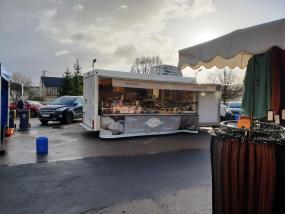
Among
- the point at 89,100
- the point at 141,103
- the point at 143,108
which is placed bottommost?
the point at 143,108

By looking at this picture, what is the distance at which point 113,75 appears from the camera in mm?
10766

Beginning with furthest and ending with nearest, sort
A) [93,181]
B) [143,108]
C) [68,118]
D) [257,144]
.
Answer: [68,118]
[143,108]
[93,181]
[257,144]

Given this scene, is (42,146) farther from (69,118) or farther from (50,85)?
(50,85)

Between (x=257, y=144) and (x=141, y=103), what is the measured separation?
9.42 metres

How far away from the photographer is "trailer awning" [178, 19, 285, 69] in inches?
106

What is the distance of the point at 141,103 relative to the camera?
1198 centimetres

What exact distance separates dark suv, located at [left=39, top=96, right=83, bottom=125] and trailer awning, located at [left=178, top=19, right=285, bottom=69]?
12.7 meters

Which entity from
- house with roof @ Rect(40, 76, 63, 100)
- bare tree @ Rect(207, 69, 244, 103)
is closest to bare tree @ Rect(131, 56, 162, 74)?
bare tree @ Rect(207, 69, 244, 103)

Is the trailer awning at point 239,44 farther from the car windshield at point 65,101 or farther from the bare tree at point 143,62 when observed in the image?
the bare tree at point 143,62

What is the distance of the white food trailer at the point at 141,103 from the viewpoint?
35.7ft

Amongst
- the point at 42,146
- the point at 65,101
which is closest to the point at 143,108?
the point at 42,146

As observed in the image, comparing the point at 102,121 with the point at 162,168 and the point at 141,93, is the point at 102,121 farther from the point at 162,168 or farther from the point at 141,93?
the point at 162,168

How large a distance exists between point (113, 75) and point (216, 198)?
8.30m

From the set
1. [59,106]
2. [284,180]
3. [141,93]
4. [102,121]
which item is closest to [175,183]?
[284,180]
